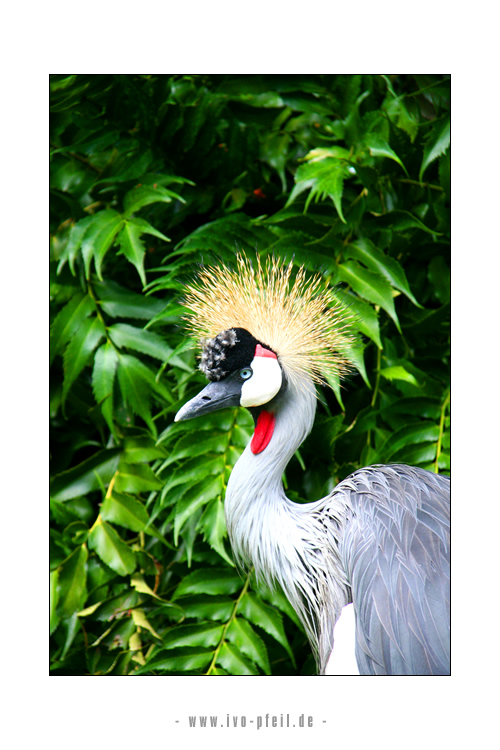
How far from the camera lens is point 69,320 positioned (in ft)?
3.54

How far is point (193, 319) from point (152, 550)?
514 millimetres

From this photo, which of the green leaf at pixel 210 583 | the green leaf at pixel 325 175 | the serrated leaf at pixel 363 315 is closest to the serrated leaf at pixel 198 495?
the green leaf at pixel 210 583

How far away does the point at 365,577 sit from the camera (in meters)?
0.80

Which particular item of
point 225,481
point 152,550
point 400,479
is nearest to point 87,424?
point 152,550

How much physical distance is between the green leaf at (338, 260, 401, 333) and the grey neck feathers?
0.25 metres

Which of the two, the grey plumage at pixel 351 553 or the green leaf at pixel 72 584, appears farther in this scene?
the green leaf at pixel 72 584

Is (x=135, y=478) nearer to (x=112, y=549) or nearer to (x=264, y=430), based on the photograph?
(x=112, y=549)

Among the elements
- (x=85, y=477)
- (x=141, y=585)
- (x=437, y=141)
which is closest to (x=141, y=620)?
(x=141, y=585)

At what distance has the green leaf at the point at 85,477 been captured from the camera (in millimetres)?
1136

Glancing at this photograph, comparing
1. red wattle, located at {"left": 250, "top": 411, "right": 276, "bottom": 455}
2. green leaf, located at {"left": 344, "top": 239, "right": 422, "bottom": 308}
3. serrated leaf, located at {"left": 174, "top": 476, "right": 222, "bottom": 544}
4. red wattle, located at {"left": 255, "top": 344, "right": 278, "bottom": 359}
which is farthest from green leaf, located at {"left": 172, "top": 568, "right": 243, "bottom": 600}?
green leaf, located at {"left": 344, "top": 239, "right": 422, "bottom": 308}

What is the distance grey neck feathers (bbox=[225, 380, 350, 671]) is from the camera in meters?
0.80

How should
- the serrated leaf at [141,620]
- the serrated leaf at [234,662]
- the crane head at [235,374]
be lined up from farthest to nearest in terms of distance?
1. the serrated leaf at [141,620]
2. the serrated leaf at [234,662]
3. the crane head at [235,374]

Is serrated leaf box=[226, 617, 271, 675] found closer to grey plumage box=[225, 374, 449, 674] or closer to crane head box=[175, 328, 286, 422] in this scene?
grey plumage box=[225, 374, 449, 674]

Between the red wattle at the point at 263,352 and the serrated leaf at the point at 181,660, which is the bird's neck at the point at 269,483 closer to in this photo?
the red wattle at the point at 263,352
